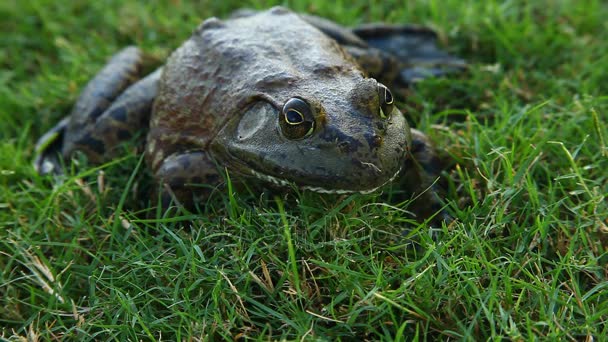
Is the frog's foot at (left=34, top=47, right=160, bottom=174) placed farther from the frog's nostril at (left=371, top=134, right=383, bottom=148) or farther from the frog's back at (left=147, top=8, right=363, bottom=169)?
the frog's nostril at (left=371, top=134, right=383, bottom=148)

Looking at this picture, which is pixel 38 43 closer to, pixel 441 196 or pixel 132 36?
pixel 132 36

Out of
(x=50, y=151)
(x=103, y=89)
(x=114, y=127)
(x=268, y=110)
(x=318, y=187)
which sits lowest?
(x=50, y=151)

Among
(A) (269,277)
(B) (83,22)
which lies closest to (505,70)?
(A) (269,277)

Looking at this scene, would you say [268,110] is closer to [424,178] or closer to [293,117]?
[293,117]

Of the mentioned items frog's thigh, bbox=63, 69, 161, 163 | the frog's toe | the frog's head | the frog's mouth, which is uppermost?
the frog's head

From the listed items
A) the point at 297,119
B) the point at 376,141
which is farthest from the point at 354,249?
the point at 297,119

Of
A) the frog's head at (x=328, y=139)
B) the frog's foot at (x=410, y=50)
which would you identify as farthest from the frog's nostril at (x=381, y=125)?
the frog's foot at (x=410, y=50)

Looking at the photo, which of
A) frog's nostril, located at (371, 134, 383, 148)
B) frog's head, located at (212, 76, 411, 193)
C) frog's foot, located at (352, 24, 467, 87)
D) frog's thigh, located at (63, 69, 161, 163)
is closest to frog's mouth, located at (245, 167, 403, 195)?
frog's head, located at (212, 76, 411, 193)
